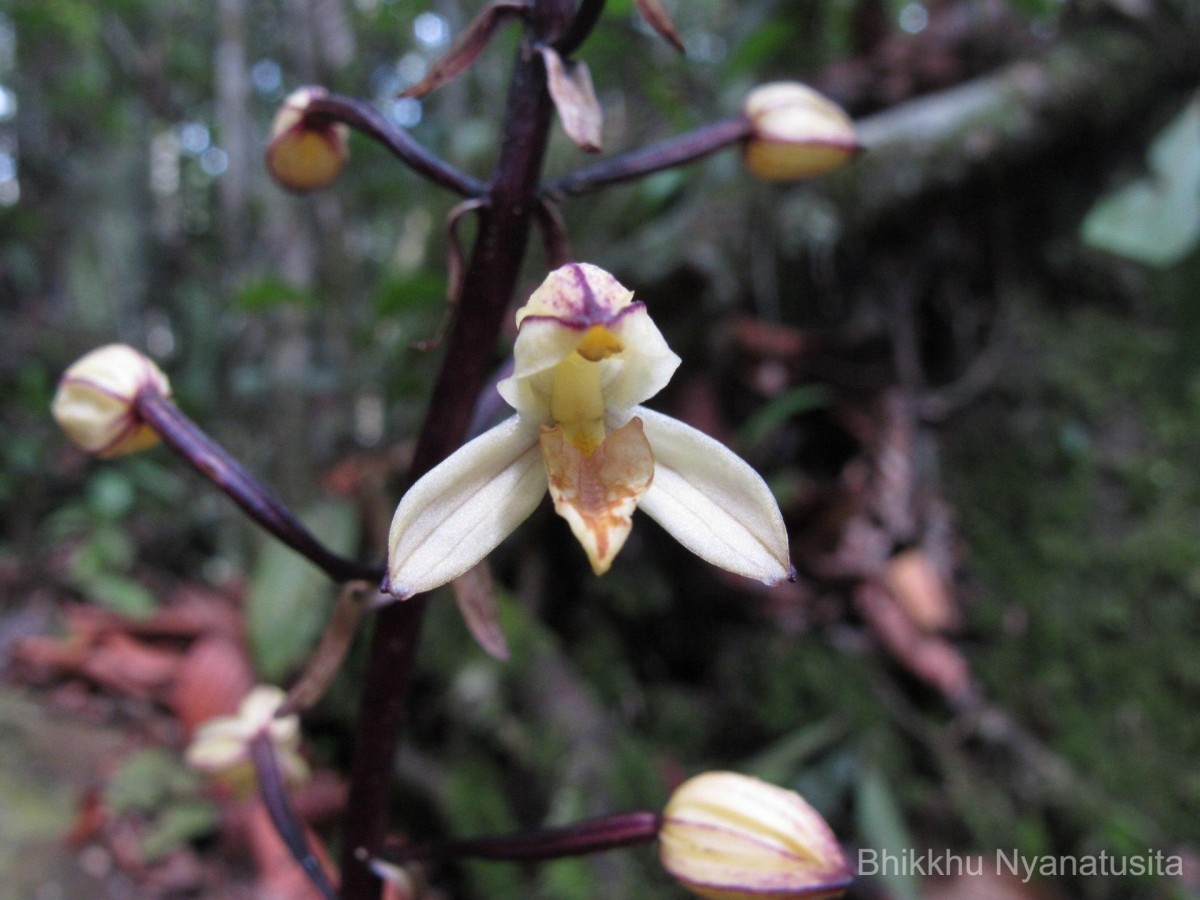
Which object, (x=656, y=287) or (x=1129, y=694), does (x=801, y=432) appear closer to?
(x=656, y=287)

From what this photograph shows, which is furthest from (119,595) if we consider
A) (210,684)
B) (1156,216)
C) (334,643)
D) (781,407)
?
(1156,216)

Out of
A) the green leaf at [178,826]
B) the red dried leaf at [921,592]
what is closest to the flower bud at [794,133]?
the red dried leaf at [921,592]

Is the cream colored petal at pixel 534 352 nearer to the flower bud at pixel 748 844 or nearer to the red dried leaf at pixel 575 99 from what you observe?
the red dried leaf at pixel 575 99

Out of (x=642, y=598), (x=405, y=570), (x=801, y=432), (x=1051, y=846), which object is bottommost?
(x=1051, y=846)

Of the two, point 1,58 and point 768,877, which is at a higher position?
point 1,58

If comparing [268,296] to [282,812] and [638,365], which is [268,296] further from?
[638,365]

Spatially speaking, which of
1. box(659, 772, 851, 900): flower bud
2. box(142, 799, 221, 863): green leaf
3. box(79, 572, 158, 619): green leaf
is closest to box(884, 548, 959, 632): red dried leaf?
box(659, 772, 851, 900): flower bud

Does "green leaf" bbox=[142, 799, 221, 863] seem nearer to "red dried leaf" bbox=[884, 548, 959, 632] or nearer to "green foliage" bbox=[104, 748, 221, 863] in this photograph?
"green foliage" bbox=[104, 748, 221, 863]

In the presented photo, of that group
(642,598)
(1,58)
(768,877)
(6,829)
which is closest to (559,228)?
(768,877)

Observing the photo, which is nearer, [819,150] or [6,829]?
[819,150]
